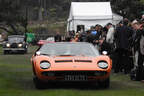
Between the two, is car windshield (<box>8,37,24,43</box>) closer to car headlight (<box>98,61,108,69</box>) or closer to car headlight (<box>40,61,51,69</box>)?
car headlight (<box>40,61,51,69</box>)

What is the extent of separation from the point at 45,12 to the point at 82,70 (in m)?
96.9

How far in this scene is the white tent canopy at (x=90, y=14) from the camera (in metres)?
38.0

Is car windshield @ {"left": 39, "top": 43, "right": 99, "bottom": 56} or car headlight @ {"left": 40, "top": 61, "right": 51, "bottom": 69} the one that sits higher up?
car windshield @ {"left": 39, "top": 43, "right": 99, "bottom": 56}

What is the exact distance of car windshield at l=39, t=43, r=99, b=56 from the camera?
12508 mm

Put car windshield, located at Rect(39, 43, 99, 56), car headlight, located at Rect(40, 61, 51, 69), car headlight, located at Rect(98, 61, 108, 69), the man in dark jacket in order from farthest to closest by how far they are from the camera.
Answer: the man in dark jacket, car windshield, located at Rect(39, 43, 99, 56), car headlight, located at Rect(98, 61, 108, 69), car headlight, located at Rect(40, 61, 51, 69)

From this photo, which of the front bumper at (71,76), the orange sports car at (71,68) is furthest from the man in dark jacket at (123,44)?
the front bumper at (71,76)

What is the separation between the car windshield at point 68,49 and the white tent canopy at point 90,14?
24991 millimetres

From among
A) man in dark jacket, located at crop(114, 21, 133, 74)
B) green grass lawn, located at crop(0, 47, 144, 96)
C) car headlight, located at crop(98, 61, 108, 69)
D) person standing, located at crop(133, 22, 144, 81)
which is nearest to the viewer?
green grass lawn, located at crop(0, 47, 144, 96)

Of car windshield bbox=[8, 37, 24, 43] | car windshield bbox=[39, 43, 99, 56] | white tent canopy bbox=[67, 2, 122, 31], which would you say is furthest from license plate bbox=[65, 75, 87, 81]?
white tent canopy bbox=[67, 2, 122, 31]

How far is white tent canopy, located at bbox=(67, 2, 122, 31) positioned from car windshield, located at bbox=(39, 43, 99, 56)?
82.0 feet

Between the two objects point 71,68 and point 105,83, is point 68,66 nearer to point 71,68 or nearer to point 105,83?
point 71,68

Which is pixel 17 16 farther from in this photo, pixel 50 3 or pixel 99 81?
pixel 99 81

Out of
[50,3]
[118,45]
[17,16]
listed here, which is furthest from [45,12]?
[118,45]

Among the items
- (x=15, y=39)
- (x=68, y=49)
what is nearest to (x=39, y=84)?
(x=68, y=49)
